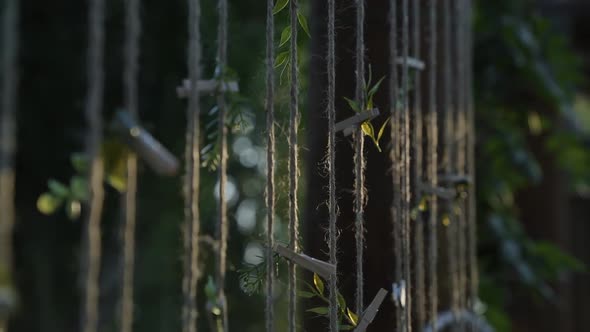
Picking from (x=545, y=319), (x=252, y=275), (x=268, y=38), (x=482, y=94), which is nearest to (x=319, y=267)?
(x=252, y=275)

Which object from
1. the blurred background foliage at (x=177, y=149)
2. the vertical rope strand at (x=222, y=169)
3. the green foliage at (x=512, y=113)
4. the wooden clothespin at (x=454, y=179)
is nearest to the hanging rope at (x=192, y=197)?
the vertical rope strand at (x=222, y=169)

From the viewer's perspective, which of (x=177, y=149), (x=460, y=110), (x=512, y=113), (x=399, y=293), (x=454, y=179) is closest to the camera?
(x=399, y=293)

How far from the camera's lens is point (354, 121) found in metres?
0.65

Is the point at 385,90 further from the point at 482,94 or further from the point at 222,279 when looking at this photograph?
the point at 482,94

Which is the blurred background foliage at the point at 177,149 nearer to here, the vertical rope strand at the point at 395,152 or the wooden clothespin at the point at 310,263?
the vertical rope strand at the point at 395,152

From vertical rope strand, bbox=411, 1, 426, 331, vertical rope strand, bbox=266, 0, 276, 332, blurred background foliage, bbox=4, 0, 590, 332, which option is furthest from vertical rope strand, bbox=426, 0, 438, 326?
blurred background foliage, bbox=4, 0, 590, 332

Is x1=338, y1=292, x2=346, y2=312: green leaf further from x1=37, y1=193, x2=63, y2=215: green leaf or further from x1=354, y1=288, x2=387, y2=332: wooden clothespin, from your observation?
x1=37, y1=193, x2=63, y2=215: green leaf

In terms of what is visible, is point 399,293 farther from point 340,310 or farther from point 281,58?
point 281,58

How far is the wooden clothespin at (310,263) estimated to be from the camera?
60 centimetres

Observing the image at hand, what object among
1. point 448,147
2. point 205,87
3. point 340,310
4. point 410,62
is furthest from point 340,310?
point 448,147

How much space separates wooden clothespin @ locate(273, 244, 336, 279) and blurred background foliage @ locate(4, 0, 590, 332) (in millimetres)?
885

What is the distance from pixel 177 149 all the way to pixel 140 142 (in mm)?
1202

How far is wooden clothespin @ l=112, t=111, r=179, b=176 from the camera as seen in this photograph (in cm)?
50

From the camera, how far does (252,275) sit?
0.64 metres
